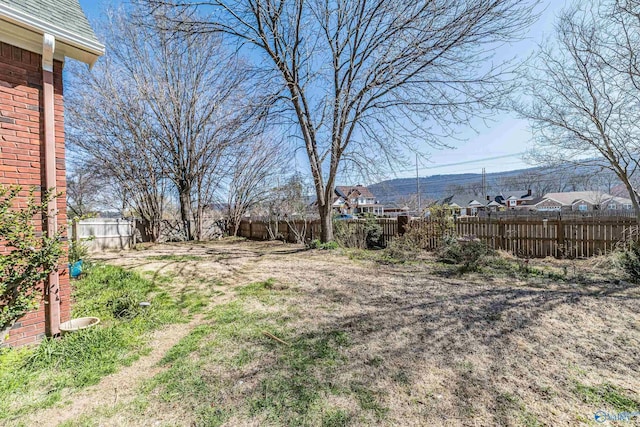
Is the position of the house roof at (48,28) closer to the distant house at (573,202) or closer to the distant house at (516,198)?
the distant house at (573,202)

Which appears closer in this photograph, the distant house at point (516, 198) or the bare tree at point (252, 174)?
the bare tree at point (252, 174)

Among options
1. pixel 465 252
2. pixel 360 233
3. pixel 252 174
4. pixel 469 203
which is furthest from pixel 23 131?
pixel 469 203

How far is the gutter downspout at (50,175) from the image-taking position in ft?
10.3

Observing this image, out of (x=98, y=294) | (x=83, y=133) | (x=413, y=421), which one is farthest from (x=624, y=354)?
(x=83, y=133)

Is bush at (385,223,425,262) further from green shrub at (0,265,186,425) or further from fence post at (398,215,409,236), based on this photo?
green shrub at (0,265,186,425)

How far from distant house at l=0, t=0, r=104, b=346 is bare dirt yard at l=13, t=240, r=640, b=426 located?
1.28 metres

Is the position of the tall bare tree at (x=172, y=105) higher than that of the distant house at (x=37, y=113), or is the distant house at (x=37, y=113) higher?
the tall bare tree at (x=172, y=105)

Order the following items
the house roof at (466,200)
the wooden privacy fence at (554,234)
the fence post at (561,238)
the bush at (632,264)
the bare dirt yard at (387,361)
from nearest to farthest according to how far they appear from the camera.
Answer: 1. the bare dirt yard at (387,361)
2. the bush at (632,264)
3. the wooden privacy fence at (554,234)
4. the fence post at (561,238)
5. the house roof at (466,200)

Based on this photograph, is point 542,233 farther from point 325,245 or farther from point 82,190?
point 82,190

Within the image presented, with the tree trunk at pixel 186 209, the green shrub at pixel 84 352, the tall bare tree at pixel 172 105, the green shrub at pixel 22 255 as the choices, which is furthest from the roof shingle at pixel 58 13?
the tree trunk at pixel 186 209

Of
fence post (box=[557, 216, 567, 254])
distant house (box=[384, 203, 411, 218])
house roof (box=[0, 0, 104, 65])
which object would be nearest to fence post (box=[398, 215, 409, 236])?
fence post (box=[557, 216, 567, 254])

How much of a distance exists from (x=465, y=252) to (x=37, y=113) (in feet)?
26.5

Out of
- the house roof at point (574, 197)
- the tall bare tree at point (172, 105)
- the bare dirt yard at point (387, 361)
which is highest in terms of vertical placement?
the tall bare tree at point (172, 105)

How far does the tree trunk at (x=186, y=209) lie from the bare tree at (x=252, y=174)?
235 centimetres
